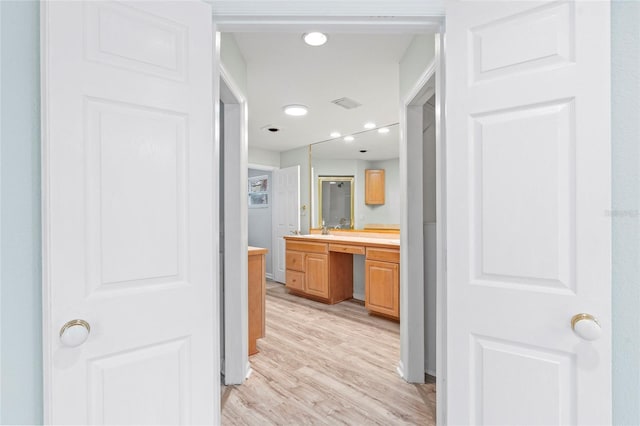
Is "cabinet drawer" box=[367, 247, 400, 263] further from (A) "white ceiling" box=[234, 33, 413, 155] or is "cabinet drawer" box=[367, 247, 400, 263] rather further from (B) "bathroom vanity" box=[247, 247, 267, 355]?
(A) "white ceiling" box=[234, 33, 413, 155]

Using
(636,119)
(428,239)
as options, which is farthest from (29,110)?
(428,239)

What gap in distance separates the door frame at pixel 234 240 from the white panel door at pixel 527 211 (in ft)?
4.58

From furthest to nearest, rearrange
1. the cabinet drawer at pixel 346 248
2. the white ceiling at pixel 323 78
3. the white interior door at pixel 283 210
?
the white interior door at pixel 283 210
the cabinet drawer at pixel 346 248
the white ceiling at pixel 323 78

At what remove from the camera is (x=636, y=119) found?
0.89 metres

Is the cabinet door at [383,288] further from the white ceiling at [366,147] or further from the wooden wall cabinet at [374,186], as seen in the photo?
the white ceiling at [366,147]

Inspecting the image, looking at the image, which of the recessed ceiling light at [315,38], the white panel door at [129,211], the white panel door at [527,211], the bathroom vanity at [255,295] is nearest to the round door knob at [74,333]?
the white panel door at [129,211]

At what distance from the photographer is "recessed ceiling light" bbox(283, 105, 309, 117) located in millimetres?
3227

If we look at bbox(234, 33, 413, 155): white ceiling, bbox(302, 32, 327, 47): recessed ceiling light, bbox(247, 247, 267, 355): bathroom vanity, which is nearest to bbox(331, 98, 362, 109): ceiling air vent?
bbox(234, 33, 413, 155): white ceiling

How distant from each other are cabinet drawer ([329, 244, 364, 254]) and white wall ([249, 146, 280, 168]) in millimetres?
2180

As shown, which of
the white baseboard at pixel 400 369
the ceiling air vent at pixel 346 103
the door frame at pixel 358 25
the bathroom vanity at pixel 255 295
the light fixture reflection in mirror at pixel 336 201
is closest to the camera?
the door frame at pixel 358 25

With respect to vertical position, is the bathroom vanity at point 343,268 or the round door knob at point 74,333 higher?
the round door knob at point 74,333

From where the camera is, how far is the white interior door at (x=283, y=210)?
5.04 meters

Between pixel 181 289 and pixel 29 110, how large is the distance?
693mm

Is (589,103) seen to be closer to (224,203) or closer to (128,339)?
(128,339)
